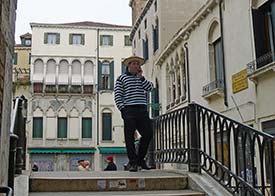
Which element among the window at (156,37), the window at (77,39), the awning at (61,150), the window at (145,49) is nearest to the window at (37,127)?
the awning at (61,150)

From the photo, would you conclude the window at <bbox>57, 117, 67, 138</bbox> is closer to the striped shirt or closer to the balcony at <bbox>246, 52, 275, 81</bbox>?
the balcony at <bbox>246, 52, 275, 81</bbox>

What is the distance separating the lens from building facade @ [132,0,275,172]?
10.0 m

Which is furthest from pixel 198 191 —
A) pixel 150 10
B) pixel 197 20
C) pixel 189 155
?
pixel 150 10

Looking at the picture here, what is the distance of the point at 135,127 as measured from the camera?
6.04 m

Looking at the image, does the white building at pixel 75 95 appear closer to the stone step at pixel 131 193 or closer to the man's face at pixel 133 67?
the man's face at pixel 133 67

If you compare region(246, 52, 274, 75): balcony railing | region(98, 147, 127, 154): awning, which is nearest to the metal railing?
region(246, 52, 274, 75): balcony railing

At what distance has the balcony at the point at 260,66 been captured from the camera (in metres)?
9.47

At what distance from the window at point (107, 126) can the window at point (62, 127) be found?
268cm

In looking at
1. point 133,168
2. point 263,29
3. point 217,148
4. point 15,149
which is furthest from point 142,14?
point 15,149

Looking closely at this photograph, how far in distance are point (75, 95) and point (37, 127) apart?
3.53 m

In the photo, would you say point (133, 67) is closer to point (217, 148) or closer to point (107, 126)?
point (217, 148)

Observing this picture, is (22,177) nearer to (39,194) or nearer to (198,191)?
(39,194)

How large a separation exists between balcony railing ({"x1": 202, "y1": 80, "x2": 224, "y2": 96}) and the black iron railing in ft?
18.9

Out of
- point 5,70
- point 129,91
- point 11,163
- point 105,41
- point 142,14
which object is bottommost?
point 11,163
